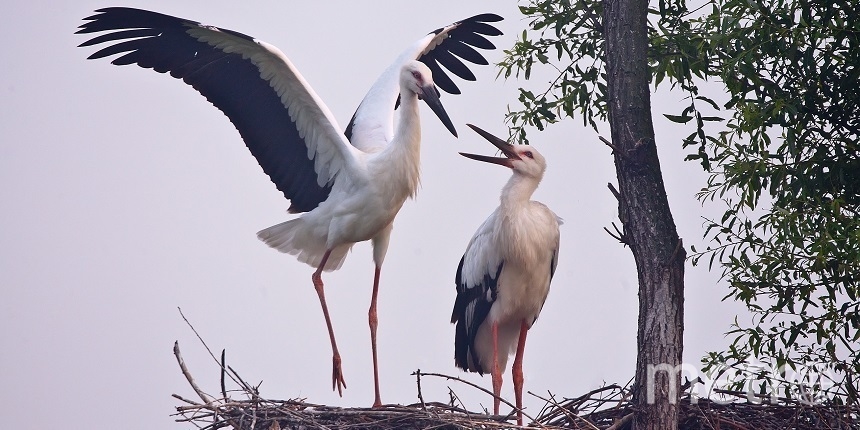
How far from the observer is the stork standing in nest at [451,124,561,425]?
5.50 m

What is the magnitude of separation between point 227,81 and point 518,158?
1.55m

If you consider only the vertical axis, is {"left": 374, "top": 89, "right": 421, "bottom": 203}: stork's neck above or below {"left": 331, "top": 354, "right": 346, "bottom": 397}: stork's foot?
above

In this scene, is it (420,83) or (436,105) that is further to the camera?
(420,83)

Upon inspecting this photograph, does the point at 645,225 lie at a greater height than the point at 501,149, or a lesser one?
lesser

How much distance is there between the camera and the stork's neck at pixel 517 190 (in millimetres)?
5516

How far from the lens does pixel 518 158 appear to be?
557 cm

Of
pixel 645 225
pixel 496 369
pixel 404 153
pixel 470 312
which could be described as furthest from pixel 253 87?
pixel 645 225

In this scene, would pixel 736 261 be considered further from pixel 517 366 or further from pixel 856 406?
pixel 517 366

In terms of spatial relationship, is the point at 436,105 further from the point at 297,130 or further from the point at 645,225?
the point at 645,225

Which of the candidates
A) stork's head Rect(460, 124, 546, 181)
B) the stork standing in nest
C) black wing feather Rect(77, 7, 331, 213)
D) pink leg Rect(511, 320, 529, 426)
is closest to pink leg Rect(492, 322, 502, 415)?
the stork standing in nest

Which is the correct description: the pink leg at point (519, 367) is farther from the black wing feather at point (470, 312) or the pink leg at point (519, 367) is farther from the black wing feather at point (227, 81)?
the black wing feather at point (227, 81)

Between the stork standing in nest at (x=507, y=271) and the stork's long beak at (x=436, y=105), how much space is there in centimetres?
16

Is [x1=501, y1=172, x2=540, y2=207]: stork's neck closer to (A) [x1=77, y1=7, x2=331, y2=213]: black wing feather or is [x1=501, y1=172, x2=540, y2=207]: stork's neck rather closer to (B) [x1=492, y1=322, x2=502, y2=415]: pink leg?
(B) [x1=492, y1=322, x2=502, y2=415]: pink leg

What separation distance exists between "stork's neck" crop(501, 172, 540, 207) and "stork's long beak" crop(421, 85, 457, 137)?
0.41 metres
